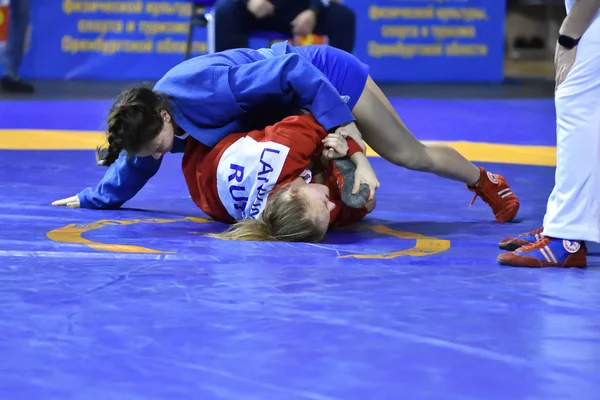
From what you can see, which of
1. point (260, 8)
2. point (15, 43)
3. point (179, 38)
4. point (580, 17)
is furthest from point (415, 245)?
point (179, 38)

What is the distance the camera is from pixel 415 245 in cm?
293

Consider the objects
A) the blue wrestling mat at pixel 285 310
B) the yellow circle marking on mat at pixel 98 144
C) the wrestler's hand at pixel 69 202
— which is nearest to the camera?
the blue wrestling mat at pixel 285 310

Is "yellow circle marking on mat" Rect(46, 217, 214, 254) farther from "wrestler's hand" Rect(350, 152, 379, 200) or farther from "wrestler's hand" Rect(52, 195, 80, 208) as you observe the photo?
"wrestler's hand" Rect(350, 152, 379, 200)

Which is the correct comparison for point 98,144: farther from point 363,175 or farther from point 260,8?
point 363,175

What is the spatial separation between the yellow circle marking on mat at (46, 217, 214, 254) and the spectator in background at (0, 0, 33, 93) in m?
4.73

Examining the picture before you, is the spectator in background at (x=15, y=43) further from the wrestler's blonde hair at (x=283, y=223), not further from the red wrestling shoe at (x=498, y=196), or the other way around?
the wrestler's blonde hair at (x=283, y=223)

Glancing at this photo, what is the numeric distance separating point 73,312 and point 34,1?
6.91 meters

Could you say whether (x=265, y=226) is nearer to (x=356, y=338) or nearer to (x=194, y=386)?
(x=356, y=338)

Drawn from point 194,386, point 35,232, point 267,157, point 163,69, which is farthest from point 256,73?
point 163,69

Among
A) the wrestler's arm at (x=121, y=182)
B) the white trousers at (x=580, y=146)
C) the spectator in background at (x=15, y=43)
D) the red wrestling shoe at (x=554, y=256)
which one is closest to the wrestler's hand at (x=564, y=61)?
the white trousers at (x=580, y=146)

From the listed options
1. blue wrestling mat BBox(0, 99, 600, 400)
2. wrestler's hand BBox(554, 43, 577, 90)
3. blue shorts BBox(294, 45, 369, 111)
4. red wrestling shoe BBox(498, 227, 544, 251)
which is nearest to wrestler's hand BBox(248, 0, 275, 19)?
blue wrestling mat BBox(0, 99, 600, 400)

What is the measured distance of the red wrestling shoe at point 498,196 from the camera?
132 inches

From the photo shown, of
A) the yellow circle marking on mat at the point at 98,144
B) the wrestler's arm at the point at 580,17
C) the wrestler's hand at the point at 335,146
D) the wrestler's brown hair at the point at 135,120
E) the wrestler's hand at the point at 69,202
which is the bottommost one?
the yellow circle marking on mat at the point at 98,144

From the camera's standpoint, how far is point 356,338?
1956mm
